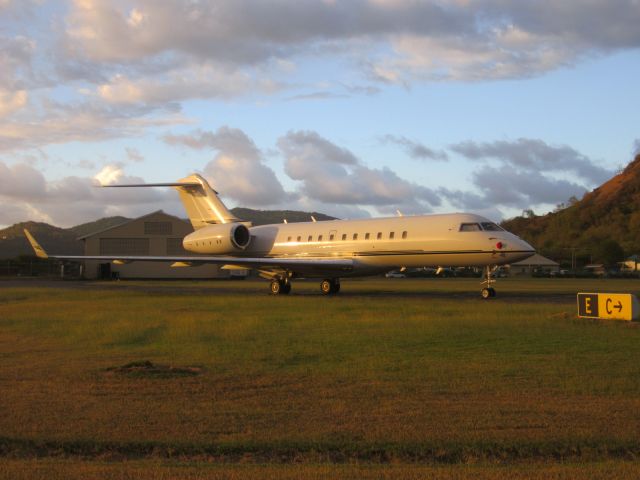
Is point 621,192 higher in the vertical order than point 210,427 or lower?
higher

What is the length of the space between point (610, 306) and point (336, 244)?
51.7ft

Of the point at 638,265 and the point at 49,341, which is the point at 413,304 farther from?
the point at 638,265

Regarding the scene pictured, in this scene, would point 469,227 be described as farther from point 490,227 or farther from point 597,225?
point 597,225

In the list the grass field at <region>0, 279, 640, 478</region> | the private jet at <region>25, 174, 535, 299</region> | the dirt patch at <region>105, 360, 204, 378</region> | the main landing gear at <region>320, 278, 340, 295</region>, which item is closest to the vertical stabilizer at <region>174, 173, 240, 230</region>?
the private jet at <region>25, 174, 535, 299</region>

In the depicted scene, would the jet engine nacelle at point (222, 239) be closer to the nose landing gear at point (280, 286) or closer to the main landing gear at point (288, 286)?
the main landing gear at point (288, 286)

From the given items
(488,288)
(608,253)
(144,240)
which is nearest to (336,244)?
(488,288)

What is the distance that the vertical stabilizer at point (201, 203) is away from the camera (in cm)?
3900

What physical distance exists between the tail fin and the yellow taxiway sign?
23392 millimetres

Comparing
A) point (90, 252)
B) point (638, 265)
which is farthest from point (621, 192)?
point (90, 252)

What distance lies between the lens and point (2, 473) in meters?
6.08

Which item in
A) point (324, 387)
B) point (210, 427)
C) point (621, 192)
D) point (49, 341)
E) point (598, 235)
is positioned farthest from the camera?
point (621, 192)

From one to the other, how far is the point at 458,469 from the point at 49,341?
10.9 m

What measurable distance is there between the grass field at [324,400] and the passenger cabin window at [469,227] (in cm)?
1120

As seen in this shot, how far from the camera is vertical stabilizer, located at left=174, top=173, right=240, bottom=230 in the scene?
39.0 metres
